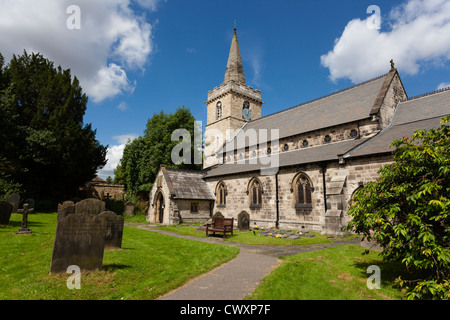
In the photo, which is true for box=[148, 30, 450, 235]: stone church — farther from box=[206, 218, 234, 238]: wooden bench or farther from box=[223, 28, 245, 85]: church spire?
box=[223, 28, 245, 85]: church spire

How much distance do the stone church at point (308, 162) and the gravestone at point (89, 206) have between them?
9584mm

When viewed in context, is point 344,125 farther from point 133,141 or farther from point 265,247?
point 133,141

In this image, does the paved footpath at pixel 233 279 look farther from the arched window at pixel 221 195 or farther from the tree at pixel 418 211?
the arched window at pixel 221 195

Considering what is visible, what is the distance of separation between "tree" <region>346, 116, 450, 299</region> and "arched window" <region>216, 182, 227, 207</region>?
17899 mm

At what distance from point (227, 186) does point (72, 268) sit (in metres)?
17.8

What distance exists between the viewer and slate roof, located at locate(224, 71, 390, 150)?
1923 cm

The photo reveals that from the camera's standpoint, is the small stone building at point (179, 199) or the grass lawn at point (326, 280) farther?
the small stone building at point (179, 199)

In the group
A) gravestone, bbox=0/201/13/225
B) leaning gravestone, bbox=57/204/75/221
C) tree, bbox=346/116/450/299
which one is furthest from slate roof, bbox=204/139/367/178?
gravestone, bbox=0/201/13/225

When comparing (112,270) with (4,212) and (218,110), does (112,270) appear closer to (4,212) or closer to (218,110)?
(4,212)

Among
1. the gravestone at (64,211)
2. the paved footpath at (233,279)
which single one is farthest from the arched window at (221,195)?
the gravestone at (64,211)

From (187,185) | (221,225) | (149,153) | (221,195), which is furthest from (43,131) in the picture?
(221,225)

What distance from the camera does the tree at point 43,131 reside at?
22562mm

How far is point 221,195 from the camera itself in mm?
24375

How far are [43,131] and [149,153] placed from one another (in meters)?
11.7
